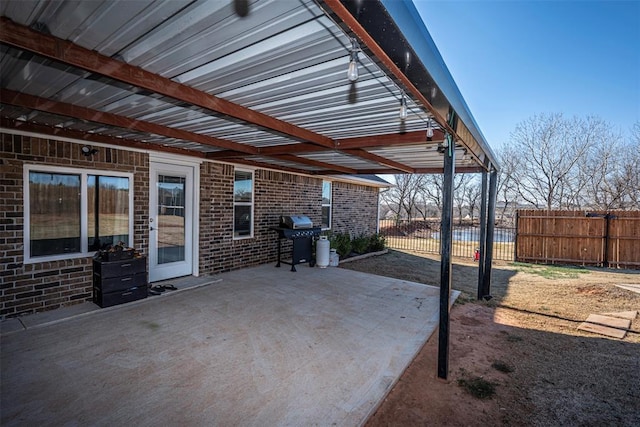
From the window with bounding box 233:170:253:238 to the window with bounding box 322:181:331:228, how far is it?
3.19 meters

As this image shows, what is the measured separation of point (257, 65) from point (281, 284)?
4498 millimetres

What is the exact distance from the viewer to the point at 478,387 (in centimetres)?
290

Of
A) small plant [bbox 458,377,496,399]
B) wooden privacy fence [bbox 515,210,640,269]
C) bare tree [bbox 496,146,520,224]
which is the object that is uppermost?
bare tree [bbox 496,146,520,224]

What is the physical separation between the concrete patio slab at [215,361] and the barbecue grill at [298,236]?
6.81 ft

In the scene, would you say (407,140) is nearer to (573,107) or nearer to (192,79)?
(192,79)

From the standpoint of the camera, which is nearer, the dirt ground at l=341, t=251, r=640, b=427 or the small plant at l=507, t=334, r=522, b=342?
the dirt ground at l=341, t=251, r=640, b=427

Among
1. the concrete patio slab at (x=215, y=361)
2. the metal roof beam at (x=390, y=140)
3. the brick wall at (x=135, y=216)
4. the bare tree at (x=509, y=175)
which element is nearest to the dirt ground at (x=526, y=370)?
the concrete patio slab at (x=215, y=361)

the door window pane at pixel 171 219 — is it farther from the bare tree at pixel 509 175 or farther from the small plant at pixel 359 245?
the bare tree at pixel 509 175

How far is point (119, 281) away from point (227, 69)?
3852mm

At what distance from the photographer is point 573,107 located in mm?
16078

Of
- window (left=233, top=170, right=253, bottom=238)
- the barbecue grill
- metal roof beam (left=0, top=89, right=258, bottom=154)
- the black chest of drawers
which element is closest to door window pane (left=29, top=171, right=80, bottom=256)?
the black chest of drawers

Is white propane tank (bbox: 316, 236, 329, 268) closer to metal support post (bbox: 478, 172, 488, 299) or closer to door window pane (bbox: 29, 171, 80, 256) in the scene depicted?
metal support post (bbox: 478, 172, 488, 299)

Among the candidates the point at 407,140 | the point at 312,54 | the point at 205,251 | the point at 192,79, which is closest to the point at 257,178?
the point at 205,251

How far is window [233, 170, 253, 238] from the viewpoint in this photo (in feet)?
23.1
